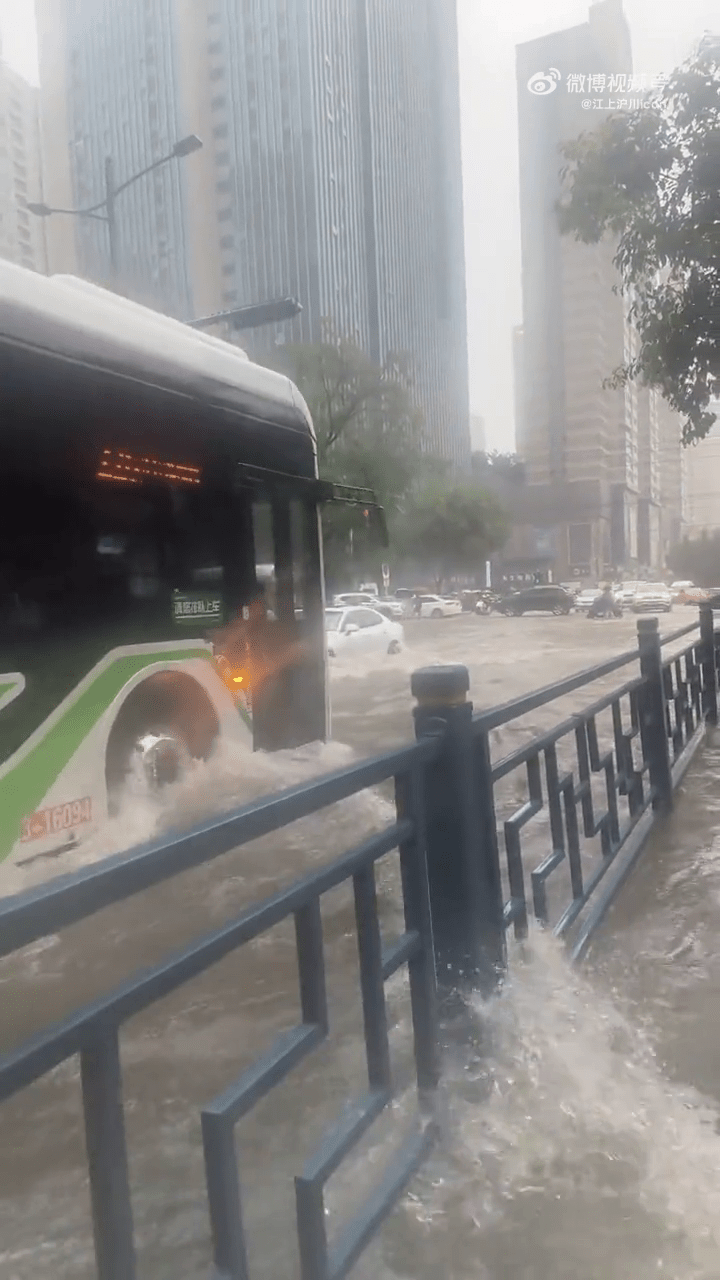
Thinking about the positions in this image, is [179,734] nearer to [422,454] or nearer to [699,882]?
[699,882]

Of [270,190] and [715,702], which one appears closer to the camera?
[715,702]

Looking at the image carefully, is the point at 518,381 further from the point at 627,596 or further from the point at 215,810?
the point at 215,810

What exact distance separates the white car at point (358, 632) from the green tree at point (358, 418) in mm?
8338

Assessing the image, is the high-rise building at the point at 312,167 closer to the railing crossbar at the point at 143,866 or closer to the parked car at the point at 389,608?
the parked car at the point at 389,608

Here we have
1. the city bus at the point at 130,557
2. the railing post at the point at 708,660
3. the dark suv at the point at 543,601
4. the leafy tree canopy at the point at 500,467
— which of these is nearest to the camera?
the city bus at the point at 130,557

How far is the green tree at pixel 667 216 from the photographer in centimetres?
834

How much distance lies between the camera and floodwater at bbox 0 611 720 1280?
218 cm

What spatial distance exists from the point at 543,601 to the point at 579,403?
46110mm

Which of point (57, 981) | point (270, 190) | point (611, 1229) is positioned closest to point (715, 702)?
point (57, 981)

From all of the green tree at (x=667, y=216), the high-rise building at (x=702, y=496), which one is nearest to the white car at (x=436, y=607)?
the green tree at (x=667, y=216)

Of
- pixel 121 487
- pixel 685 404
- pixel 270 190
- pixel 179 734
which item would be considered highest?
pixel 270 190

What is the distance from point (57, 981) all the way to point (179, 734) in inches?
95.2

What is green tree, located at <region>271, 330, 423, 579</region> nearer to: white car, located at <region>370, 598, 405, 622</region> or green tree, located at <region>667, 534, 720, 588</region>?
white car, located at <region>370, 598, 405, 622</region>

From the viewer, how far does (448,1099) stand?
2.58m
